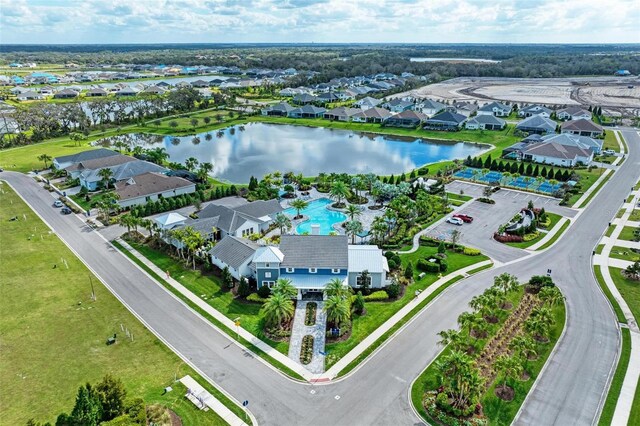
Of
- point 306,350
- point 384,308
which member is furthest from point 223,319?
point 384,308

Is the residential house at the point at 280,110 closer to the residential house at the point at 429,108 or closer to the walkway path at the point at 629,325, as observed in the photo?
the residential house at the point at 429,108

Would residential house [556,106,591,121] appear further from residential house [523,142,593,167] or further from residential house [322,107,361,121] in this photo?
residential house [322,107,361,121]

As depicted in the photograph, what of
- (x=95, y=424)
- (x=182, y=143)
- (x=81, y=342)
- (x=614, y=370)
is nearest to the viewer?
(x=95, y=424)

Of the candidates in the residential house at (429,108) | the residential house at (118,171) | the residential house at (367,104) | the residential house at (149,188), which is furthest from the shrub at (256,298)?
the residential house at (429,108)

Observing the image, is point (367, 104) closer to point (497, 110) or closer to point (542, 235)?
point (497, 110)

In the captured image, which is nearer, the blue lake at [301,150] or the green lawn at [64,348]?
the green lawn at [64,348]

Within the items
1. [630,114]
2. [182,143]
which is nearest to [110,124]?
[182,143]

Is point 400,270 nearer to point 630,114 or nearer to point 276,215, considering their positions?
point 276,215
